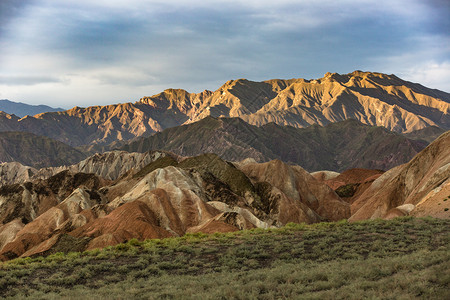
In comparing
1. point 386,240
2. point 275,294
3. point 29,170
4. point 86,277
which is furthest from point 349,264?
point 29,170

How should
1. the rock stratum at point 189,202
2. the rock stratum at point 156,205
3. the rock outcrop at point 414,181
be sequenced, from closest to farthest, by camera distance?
the rock stratum at point 189,202 < the rock stratum at point 156,205 < the rock outcrop at point 414,181

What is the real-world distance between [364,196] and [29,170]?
147832mm

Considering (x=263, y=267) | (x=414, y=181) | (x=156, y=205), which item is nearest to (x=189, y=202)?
(x=156, y=205)

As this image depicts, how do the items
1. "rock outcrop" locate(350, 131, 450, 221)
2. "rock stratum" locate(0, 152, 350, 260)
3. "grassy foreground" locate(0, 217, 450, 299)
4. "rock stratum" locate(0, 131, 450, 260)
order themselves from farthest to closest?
"rock outcrop" locate(350, 131, 450, 221) → "rock stratum" locate(0, 152, 350, 260) → "rock stratum" locate(0, 131, 450, 260) → "grassy foreground" locate(0, 217, 450, 299)

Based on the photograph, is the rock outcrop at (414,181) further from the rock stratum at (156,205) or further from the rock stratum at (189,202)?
the rock stratum at (156,205)

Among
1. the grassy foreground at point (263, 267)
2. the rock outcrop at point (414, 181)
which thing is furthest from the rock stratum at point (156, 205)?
the rock outcrop at point (414, 181)

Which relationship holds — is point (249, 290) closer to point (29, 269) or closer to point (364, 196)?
point (29, 269)

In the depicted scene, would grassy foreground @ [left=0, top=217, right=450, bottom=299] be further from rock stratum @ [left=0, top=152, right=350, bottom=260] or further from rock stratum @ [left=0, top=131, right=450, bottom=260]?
rock stratum @ [left=0, top=152, right=350, bottom=260]

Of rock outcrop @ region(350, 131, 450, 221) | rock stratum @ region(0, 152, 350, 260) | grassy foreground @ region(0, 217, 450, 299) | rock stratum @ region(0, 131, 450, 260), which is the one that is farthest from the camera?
rock outcrop @ region(350, 131, 450, 221)

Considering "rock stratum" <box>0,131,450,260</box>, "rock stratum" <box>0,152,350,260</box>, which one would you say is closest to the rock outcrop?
"rock stratum" <box>0,131,450,260</box>

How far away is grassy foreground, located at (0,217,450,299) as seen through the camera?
1355cm

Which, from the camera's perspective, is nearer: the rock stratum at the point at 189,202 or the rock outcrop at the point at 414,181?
the rock stratum at the point at 189,202

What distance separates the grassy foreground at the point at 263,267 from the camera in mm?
13555

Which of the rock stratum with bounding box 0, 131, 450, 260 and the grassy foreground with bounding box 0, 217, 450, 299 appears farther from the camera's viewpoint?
the rock stratum with bounding box 0, 131, 450, 260
